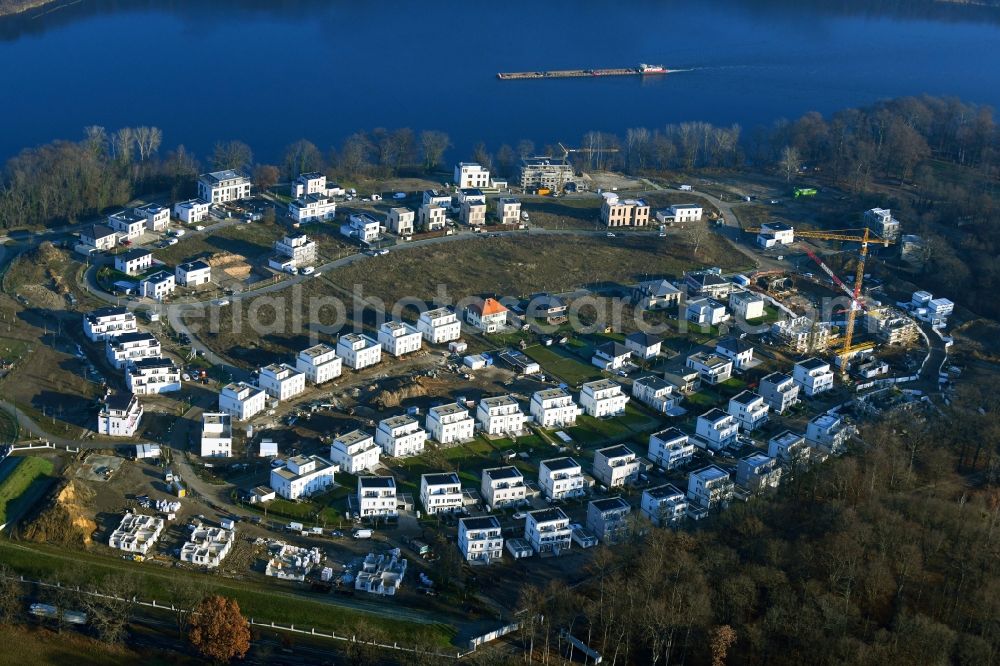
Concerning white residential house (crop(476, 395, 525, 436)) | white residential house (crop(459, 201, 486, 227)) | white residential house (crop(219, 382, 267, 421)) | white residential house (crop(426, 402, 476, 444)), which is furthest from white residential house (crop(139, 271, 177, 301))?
white residential house (crop(459, 201, 486, 227))

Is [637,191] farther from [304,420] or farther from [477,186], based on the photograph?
[304,420]

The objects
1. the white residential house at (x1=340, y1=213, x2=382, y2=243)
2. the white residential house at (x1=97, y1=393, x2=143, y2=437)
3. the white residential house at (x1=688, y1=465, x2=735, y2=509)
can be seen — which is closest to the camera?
the white residential house at (x1=688, y1=465, x2=735, y2=509)

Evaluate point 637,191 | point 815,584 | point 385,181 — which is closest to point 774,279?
point 637,191

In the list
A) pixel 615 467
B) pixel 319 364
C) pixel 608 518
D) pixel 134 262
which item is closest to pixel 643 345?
pixel 615 467

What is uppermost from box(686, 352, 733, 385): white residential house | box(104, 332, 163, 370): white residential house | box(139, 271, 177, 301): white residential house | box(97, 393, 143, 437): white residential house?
box(139, 271, 177, 301): white residential house

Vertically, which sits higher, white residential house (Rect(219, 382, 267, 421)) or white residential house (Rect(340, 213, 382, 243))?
white residential house (Rect(340, 213, 382, 243))

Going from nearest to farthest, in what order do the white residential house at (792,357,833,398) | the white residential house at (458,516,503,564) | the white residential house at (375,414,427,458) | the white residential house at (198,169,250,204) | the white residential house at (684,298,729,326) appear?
the white residential house at (458,516,503,564)
the white residential house at (375,414,427,458)
the white residential house at (792,357,833,398)
the white residential house at (684,298,729,326)
the white residential house at (198,169,250,204)

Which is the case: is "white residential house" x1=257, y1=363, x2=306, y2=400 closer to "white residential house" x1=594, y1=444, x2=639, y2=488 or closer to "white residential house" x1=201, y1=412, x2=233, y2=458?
"white residential house" x1=201, y1=412, x2=233, y2=458
